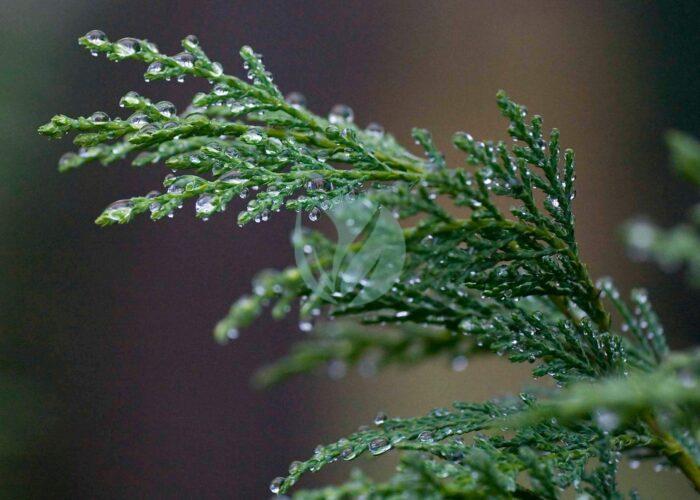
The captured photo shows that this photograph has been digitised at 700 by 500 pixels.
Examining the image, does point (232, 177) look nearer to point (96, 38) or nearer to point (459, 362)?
point (96, 38)

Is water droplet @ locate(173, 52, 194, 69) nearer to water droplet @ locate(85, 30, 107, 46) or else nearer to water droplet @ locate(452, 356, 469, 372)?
water droplet @ locate(85, 30, 107, 46)

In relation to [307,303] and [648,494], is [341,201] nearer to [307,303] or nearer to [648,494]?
[307,303]

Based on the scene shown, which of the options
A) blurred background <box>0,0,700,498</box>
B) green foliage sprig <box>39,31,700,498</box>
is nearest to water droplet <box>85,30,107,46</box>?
green foliage sprig <box>39,31,700,498</box>

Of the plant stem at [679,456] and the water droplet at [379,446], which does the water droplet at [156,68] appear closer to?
the water droplet at [379,446]

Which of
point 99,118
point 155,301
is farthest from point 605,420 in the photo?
point 155,301

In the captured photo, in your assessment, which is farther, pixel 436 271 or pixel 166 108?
pixel 166 108

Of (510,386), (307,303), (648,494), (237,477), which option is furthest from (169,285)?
(307,303)

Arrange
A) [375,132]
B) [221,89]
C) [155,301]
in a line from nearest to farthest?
[221,89], [375,132], [155,301]

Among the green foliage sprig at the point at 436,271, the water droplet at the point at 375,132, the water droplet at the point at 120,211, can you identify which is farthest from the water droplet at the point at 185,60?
the water droplet at the point at 375,132
